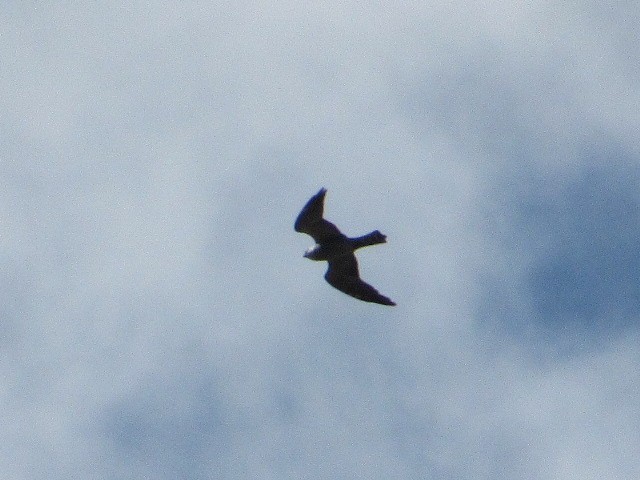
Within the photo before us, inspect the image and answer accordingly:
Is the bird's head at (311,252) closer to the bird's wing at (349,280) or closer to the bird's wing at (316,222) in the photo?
the bird's wing at (316,222)

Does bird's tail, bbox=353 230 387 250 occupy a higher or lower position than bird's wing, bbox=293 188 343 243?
lower

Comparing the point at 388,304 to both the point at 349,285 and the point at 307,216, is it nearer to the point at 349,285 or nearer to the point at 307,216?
the point at 349,285

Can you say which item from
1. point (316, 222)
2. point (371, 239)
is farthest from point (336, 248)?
point (371, 239)

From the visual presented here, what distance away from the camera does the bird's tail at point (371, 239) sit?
35000 millimetres

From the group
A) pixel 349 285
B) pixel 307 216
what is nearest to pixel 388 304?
pixel 349 285

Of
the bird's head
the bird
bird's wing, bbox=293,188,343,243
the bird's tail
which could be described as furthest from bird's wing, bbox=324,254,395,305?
the bird's tail

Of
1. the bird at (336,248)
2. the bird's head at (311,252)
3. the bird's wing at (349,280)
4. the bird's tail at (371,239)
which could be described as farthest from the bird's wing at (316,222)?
the bird's wing at (349,280)

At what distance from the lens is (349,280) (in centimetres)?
3794

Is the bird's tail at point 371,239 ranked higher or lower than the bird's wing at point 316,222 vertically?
lower

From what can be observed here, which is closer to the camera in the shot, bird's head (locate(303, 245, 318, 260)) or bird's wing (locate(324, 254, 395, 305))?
bird's head (locate(303, 245, 318, 260))

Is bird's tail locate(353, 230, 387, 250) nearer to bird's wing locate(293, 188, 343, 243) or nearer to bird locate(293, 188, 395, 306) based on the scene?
bird locate(293, 188, 395, 306)

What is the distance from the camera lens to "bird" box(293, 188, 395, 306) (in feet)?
117

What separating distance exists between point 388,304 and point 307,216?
12.3 ft

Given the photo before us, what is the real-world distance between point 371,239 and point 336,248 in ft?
4.89
